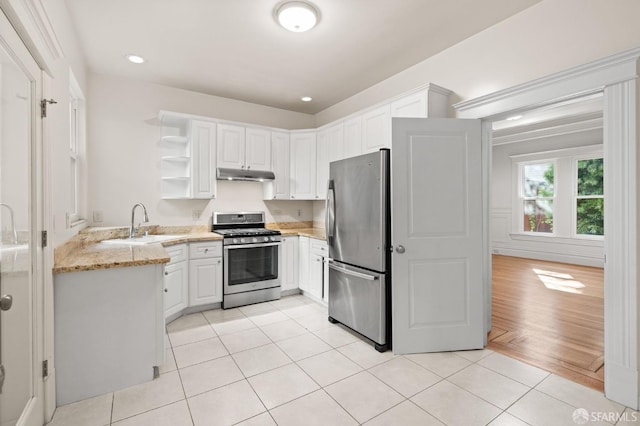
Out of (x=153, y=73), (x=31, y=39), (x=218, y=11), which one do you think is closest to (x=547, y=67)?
(x=218, y=11)

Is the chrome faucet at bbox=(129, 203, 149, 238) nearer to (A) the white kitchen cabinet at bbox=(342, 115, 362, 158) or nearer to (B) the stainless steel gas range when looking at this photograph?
(B) the stainless steel gas range

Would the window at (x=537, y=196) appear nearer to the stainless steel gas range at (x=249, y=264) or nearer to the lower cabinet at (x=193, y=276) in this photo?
the stainless steel gas range at (x=249, y=264)

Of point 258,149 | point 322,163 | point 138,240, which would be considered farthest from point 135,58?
point 322,163

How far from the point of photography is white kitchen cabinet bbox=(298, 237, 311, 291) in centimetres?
413

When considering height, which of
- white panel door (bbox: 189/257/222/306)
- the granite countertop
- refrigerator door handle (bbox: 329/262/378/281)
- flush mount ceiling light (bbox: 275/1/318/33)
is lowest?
white panel door (bbox: 189/257/222/306)

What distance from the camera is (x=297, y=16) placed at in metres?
2.42

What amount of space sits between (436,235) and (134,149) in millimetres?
3563

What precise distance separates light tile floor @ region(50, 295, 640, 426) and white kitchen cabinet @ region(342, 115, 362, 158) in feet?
6.93

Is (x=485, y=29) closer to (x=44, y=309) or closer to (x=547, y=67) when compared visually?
(x=547, y=67)

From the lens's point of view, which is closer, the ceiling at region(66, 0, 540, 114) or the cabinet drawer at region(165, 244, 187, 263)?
the ceiling at region(66, 0, 540, 114)

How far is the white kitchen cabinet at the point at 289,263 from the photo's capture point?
4.18 meters

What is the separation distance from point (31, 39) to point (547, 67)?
128 inches

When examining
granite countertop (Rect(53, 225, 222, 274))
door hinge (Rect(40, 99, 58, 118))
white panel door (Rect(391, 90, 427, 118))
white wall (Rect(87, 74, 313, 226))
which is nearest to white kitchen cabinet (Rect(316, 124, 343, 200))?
white panel door (Rect(391, 90, 427, 118))

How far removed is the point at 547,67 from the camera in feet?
7.71
